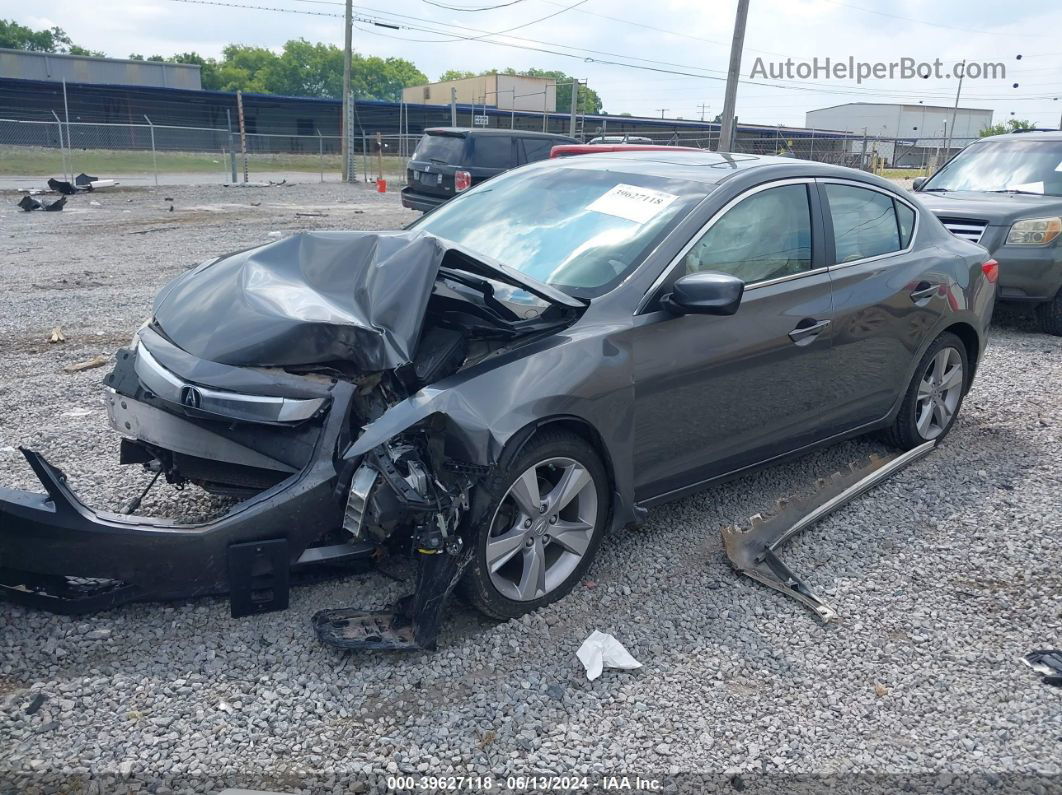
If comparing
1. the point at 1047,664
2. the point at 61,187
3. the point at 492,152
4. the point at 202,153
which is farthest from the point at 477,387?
the point at 202,153

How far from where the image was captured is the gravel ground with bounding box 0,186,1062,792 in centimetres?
274

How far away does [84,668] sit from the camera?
3.04 meters

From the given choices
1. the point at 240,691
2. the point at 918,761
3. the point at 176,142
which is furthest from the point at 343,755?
the point at 176,142

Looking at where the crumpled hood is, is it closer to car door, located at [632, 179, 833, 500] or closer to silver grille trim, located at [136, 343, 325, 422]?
silver grille trim, located at [136, 343, 325, 422]

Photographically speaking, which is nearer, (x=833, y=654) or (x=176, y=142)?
(x=833, y=654)

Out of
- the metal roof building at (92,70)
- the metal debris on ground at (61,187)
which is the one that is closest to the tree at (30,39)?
the metal roof building at (92,70)

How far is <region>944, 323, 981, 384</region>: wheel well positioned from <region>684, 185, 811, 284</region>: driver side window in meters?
1.51

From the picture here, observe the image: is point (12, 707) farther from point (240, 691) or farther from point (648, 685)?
point (648, 685)

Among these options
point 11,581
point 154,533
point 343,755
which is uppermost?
point 154,533

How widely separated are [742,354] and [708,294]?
0.54 m

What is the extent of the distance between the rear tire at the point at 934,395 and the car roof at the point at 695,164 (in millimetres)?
1096

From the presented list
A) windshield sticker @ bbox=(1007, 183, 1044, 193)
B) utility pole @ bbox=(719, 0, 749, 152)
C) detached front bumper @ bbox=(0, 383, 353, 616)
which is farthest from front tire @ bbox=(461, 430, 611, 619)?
utility pole @ bbox=(719, 0, 749, 152)

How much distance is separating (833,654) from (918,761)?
0.59 metres

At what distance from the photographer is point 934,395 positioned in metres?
5.36
